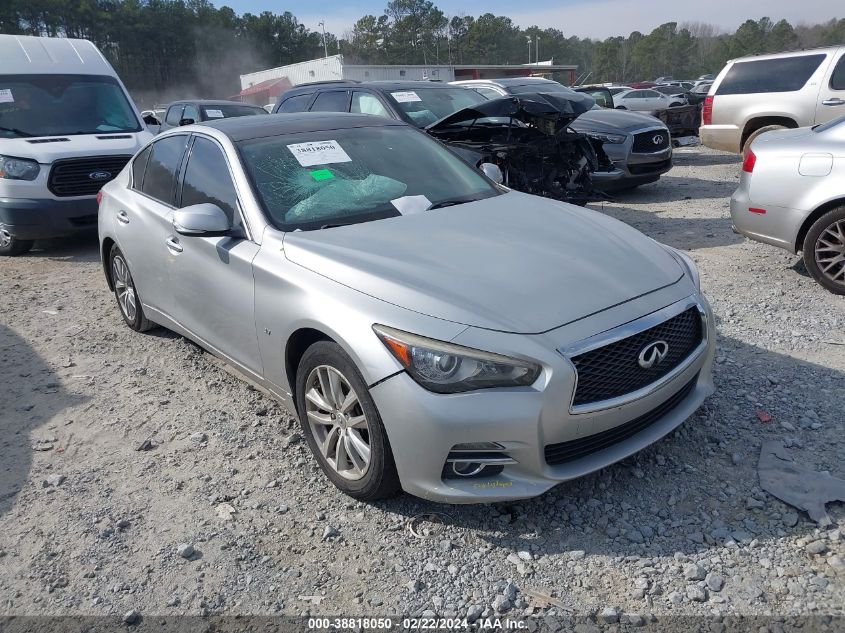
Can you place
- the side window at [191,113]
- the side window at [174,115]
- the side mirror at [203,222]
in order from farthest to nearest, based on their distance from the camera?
the side window at [174,115], the side window at [191,113], the side mirror at [203,222]

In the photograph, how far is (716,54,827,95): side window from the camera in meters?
10.6

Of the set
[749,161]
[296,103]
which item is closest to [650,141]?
[749,161]

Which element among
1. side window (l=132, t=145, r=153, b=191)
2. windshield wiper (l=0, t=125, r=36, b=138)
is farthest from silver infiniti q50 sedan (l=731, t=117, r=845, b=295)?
windshield wiper (l=0, t=125, r=36, b=138)

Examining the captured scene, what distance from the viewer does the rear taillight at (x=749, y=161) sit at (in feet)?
19.2

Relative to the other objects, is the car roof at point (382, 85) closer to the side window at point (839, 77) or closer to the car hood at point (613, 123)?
the car hood at point (613, 123)

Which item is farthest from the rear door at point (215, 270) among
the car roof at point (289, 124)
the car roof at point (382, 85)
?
the car roof at point (382, 85)

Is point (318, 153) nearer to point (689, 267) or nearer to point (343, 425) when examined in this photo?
point (343, 425)

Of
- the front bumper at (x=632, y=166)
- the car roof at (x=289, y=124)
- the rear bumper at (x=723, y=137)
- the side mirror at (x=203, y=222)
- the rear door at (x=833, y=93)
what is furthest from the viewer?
the rear bumper at (x=723, y=137)

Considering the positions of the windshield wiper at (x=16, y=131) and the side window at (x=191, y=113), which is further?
the side window at (x=191, y=113)

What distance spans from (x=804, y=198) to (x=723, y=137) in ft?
22.0

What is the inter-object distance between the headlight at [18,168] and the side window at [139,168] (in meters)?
3.49

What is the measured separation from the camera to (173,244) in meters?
4.24

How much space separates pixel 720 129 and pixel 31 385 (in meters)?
11.0

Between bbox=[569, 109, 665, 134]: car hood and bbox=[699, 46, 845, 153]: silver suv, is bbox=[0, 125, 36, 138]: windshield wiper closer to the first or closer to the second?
bbox=[569, 109, 665, 134]: car hood
